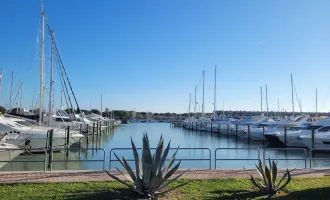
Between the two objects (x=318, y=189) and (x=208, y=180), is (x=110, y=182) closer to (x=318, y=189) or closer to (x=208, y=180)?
(x=208, y=180)

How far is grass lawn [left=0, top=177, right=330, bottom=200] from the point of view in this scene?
984 centimetres

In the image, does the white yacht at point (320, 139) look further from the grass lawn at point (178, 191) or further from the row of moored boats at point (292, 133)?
the grass lawn at point (178, 191)

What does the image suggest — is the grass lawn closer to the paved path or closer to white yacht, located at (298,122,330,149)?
the paved path

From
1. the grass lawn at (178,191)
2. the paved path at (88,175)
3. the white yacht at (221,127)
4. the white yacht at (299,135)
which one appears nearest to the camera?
the grass lawn at (178,191)

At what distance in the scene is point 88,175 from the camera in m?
13.5

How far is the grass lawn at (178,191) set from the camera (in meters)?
9.84

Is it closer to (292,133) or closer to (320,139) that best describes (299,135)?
(292,133)

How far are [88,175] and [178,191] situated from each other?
449 centimetres

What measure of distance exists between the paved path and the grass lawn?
0.86 m

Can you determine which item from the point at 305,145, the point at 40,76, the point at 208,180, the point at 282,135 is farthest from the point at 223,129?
the point at 208,180

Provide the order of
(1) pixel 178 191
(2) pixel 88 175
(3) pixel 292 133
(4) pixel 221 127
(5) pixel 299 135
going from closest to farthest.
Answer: (1) pixel 178 191, (2) pixel 88 175, (5) pixel 299 135, (3) pixel 292 133, (4) pixel 221 127

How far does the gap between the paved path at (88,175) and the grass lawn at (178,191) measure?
33.9 inches

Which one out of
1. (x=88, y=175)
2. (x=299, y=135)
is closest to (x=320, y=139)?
(x=299, y=135)

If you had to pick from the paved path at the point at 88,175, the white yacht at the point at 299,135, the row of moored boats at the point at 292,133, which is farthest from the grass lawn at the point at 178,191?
the white yacht at the point at 299,135
